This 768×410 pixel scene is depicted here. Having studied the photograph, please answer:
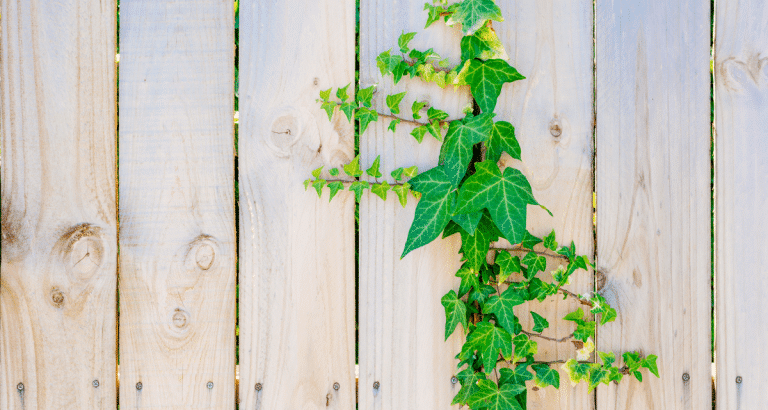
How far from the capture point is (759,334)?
3.22 ft

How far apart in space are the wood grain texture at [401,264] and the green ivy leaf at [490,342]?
0.07 m

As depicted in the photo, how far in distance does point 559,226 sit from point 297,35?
0.66 metres

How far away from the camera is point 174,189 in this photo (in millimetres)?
970

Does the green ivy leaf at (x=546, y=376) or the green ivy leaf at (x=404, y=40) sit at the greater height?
the green ivy leaf at (x=404, y=40)

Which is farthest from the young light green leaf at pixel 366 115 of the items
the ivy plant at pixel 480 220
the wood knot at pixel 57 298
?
the wood knot at pixel 57 298

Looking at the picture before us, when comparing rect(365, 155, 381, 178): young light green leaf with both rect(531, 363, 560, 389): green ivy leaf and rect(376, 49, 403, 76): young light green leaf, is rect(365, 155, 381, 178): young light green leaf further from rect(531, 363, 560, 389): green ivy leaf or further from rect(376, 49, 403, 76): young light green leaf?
rect(531, 363, 560, 389): green ivy leaf

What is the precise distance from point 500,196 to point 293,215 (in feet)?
1.35

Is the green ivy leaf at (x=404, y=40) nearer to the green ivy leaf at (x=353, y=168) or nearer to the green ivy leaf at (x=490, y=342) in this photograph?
the green ivy leaf at (x=353, y=168)

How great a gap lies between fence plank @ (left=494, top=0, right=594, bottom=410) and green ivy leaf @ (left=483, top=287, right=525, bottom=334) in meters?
0.12

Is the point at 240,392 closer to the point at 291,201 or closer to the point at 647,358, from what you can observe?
the point at 291,201

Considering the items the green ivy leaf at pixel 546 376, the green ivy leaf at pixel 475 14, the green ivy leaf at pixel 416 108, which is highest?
the green ivy leaf at pixel 475 14

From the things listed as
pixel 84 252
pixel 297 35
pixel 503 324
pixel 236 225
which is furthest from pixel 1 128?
pixel 503 324

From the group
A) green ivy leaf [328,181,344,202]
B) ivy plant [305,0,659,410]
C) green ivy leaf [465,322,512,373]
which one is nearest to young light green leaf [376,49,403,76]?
ivy plant [305,0,659,410]

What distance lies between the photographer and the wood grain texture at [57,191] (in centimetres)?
96
